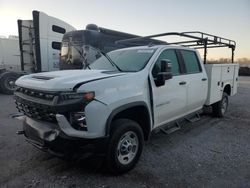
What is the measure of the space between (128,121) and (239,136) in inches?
127

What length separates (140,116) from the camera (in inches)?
155

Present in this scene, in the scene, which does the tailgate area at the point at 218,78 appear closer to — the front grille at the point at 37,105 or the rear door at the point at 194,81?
the rear door at the point at 194,81

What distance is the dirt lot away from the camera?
3.35 metres

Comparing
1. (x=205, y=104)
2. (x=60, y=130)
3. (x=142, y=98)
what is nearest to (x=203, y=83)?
(x=205, y=104)

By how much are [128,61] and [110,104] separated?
56.7 inches

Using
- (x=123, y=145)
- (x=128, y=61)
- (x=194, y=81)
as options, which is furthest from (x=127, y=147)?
(x=194, y=81)

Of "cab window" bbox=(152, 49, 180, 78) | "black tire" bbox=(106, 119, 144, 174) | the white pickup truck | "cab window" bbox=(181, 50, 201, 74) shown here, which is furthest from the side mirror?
"cab window" bbox=(181, 50, 201, 74)

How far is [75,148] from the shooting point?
3.10 metres

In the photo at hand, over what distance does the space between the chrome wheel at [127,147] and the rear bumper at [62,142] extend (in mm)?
376

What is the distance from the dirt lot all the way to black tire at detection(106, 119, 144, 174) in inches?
5.9

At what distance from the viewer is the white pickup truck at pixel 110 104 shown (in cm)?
301

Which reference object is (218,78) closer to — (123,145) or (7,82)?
(123,145)

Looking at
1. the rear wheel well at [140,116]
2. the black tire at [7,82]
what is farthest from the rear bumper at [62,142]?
the black tire at [7,82]

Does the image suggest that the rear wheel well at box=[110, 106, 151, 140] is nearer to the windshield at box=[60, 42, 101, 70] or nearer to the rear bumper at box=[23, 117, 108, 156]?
the rear bumper at box=[23, 117, 108, 156]
